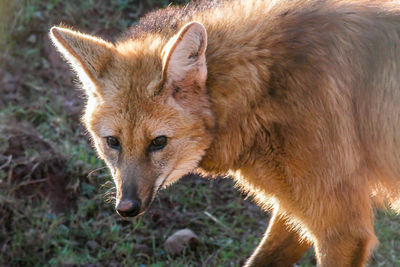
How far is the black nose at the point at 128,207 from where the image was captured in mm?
3023

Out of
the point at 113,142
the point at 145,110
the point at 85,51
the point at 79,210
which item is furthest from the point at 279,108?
the point at 79,210

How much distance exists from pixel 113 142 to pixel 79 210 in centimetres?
178

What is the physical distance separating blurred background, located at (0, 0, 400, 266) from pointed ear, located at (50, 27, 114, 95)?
1.36m

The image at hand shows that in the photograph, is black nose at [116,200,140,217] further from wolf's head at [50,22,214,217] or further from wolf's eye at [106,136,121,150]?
wolf's eye at [106,136,121,150]

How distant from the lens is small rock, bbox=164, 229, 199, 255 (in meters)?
4.53

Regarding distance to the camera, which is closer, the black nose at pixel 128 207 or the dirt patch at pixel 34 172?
the black nose at pixel 128 207

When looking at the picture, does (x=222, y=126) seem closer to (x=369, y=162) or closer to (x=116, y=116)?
(x=116, y=116)

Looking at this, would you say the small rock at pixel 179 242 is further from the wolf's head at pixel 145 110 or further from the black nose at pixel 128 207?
the black nose at pixel 128 207

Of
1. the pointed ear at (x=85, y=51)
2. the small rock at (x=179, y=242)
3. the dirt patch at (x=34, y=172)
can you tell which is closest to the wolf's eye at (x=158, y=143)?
the pointed ear at (x=85, y=51)

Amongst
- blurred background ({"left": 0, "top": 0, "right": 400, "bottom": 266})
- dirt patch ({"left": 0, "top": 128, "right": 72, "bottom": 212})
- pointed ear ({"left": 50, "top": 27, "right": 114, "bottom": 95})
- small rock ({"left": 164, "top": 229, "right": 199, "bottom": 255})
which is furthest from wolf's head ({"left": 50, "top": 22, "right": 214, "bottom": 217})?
dirt patch ({"left": 0, "top": 128, "right": 72, "bottom": 212})

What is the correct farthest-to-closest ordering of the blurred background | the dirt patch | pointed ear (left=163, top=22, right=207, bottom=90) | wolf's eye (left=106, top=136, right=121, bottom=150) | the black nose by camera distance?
the dirt patch < the blurred background < wolf's eye (left=106, top=136, right=121, bottom=150) < the black nose < pointed ear (left=163, top=22, right=207, bottom=90)

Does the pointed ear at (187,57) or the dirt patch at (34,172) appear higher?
the pointed ear at (187,57)

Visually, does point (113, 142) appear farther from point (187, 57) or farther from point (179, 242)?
point (179, 242)

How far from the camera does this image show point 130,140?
3.07 m
